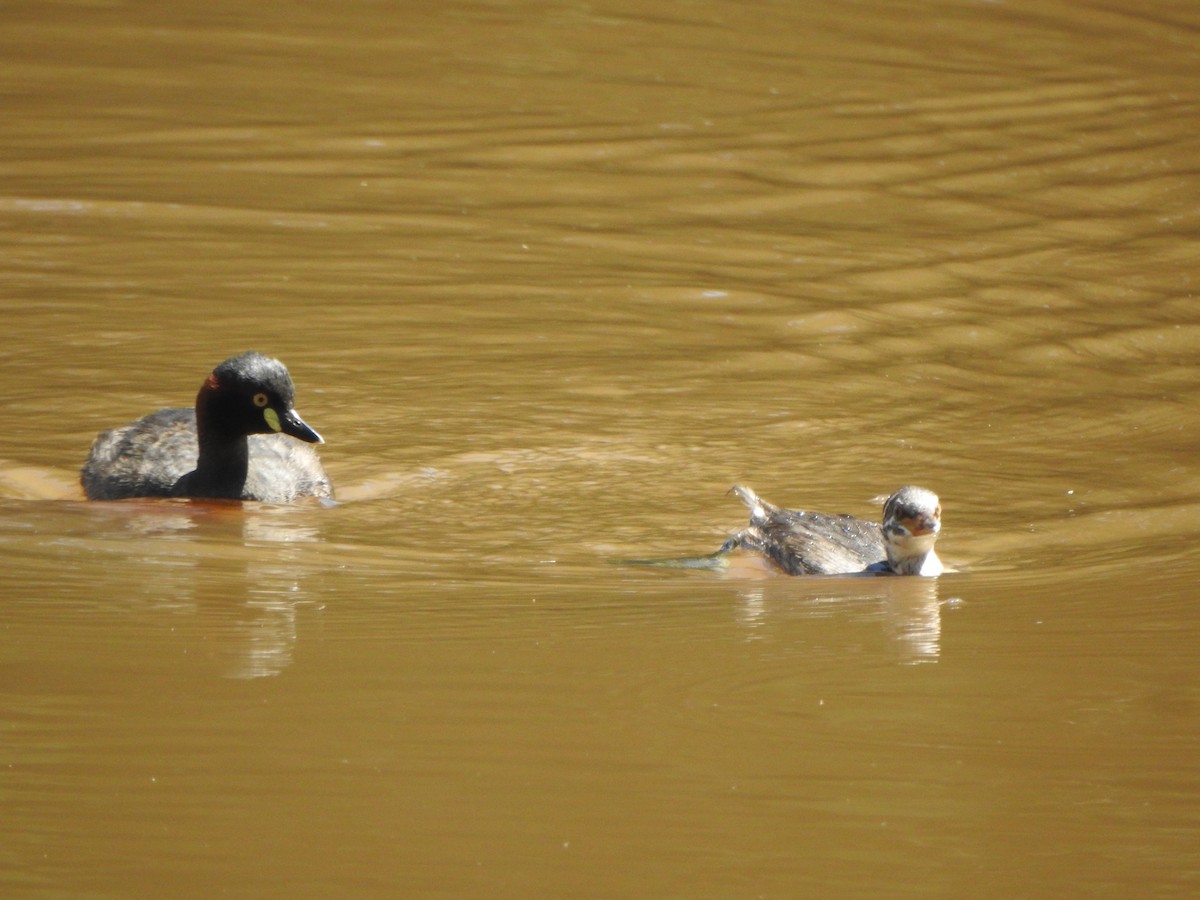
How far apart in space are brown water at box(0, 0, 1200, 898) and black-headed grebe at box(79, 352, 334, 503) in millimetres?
212

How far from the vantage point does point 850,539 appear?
759 cm

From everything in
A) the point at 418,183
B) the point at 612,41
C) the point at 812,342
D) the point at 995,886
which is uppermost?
the point at 612,41

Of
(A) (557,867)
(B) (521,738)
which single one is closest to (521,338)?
(B) (521,738)

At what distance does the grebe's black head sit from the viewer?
8.57 m

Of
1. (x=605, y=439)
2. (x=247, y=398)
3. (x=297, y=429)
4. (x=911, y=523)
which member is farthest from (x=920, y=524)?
(x=247, y=398)

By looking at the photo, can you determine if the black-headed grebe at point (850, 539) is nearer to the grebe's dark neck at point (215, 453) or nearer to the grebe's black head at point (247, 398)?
the grebe's black head at point (247, 398)

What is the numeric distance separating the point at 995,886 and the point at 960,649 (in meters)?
1.84

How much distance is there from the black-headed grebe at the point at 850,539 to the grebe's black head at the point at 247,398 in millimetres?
2215

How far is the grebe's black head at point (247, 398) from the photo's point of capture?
8.57 meters

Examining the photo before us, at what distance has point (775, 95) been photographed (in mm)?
15945

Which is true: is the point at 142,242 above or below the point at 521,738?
above

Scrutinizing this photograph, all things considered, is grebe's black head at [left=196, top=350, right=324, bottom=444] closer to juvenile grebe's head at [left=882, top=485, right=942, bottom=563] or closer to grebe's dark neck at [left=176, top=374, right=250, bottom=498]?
grebe's dark neck at [left=176, top=374, right=250, bottom=498]

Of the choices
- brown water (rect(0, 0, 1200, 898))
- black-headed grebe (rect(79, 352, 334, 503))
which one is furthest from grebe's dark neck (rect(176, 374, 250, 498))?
brown water (rect(0, 0, 1200, 898))

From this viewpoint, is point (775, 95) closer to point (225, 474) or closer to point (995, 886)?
point (225, 474)
